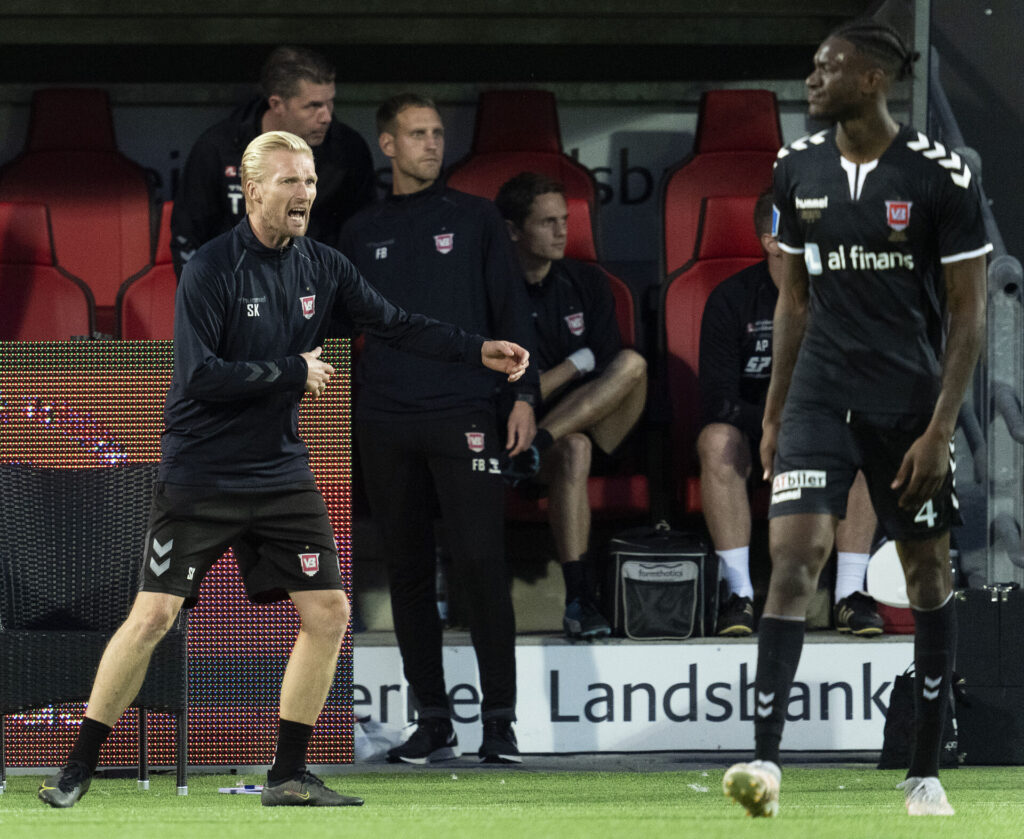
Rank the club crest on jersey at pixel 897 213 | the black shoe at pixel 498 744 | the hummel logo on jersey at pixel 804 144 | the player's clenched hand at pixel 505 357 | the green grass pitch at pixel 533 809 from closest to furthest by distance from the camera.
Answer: the green grass pitch at pixel 533 809, the club crest on jersey at pixel 897 213, the hummel logo on jersey at pixel 804 144, the player's clenched hand at pixel 505 357, the black shoe at pixel 498 744

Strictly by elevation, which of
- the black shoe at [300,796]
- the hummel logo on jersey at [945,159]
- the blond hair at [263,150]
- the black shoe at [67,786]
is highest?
the blond hair at [263,150]

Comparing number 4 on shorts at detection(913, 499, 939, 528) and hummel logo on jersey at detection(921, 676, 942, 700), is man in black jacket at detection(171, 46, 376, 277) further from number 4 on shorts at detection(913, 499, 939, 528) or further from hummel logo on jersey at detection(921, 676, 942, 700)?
hummel logo on jersey at detection(921, 676, 942, 700)

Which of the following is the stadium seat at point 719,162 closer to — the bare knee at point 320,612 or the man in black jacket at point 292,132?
the man in black jacket at point 292,132

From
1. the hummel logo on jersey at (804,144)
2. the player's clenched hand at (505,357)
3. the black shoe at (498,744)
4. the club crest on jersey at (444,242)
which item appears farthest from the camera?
the club crest on jersey at (444,242)

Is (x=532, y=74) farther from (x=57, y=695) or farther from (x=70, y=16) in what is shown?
(x=57, y=695)

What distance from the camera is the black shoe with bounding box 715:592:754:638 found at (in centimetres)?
604

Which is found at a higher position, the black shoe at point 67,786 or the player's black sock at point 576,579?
the player's black sock at point 576,579

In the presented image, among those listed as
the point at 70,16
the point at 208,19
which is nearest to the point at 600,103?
the point at 208,19

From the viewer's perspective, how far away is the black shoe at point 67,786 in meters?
4.29

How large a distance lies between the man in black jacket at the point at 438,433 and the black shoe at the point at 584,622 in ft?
1.37

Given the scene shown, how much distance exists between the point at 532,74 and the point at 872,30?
Result: 428 centimetres

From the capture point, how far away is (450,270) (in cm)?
578

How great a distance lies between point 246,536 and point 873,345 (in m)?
1.76

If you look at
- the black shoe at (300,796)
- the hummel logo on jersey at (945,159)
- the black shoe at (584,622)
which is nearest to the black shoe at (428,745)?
the black shoe at (584,622)
